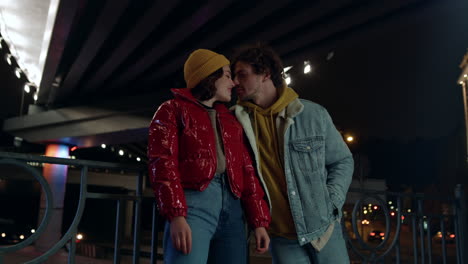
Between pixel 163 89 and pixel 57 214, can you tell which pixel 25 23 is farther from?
pixel 57 214

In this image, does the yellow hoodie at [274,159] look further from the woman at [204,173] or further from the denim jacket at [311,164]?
the woman at [204,173]

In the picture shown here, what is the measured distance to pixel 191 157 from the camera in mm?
2119

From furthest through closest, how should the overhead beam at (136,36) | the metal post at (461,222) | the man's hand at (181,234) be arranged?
the overhead beam at (136,36), the metal post at (461,222), the man's hand at (181,234)

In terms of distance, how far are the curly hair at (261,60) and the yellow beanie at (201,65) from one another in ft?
1.12

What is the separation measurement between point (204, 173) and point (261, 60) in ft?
3.43

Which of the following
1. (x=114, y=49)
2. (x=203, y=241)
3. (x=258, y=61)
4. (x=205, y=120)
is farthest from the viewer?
(x=114, y=49)

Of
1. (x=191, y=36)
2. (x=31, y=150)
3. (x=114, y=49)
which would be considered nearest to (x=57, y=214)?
(x=114, y=49)

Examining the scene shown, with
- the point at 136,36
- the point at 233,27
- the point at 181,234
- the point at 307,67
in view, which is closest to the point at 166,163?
the point at 181,234

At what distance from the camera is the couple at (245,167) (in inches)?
80.7

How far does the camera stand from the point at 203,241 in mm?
2037

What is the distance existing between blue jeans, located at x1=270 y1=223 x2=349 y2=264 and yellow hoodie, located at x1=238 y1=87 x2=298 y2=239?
67mm

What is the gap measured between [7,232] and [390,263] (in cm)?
2153

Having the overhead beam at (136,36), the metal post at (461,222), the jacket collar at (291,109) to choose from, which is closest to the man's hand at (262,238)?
the jacket collar at (291,109)

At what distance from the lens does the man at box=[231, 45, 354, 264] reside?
8.00ft
